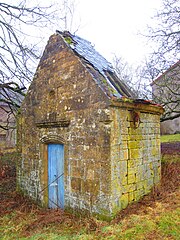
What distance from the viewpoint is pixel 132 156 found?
229 inches

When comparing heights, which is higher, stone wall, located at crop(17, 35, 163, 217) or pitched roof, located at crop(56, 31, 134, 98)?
pitched roof, located at crop(56, 31, 134, 98)

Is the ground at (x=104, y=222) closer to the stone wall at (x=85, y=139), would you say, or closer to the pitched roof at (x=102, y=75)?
the stone wall at (x=85, y=139)

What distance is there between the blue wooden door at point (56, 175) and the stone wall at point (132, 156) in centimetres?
194

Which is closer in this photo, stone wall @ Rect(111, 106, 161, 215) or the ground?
the ground

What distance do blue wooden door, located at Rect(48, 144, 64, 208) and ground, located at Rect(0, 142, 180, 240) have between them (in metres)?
0.38

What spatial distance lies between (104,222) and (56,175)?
2284 mm

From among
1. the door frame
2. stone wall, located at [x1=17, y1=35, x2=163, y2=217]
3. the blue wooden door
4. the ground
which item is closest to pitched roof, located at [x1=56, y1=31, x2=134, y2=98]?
stone wall, located at [x1=17, y1=35, x2=163, y2=217]

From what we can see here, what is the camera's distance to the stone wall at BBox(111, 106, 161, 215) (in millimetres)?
5281

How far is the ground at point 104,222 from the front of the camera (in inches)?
175

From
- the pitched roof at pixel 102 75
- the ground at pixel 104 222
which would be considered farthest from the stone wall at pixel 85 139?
the ground at pixel 104 222

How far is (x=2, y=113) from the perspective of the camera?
2267 cm

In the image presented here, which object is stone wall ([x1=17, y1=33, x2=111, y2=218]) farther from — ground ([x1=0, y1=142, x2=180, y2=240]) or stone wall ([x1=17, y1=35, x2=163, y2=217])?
ground ([x1=0, y1=142, x2=180, y2=240])

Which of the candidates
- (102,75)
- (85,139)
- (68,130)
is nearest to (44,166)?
(68,130)

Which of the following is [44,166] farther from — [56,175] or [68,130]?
[68,130]
